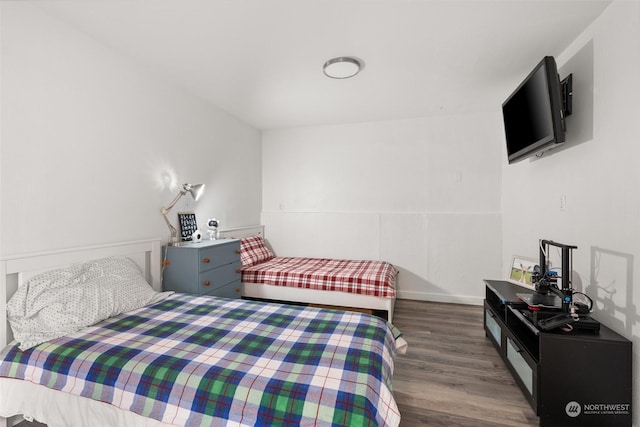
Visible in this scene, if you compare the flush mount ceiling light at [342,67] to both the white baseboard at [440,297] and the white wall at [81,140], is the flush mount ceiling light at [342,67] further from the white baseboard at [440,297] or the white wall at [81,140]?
the white baseboard at [440,297]

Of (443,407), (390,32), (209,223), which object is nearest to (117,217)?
(209,223)

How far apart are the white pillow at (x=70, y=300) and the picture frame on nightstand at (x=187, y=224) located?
84 cm

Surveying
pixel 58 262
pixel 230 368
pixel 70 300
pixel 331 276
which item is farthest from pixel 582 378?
pixel 58 262

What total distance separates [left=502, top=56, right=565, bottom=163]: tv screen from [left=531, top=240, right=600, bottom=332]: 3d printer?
768mm

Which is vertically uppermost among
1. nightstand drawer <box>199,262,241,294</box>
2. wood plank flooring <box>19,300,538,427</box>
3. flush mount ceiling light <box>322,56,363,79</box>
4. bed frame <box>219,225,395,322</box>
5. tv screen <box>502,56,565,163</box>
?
flush mount ceiling light <box>322,56,363,79</box>

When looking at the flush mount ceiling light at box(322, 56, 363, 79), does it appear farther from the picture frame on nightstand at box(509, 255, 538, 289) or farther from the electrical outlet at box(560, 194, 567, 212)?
the picture frame on nightstand at box(509, 255, 538, 289)

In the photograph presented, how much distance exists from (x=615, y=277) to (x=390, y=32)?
2.06 metres

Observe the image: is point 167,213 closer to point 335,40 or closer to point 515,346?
point 335,40

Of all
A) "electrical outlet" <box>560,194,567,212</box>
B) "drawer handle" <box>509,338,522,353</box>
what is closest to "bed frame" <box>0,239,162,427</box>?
"drawer handle" <box>509,338,522,353</box>

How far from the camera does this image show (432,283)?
12.8 feet

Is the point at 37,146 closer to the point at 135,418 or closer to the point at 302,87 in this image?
the point at 135,418

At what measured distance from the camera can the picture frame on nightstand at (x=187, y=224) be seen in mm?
2906

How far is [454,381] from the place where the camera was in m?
2.10

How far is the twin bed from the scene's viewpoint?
1.10 metres
